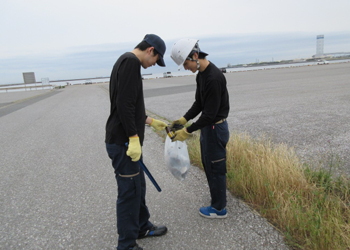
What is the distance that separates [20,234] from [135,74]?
87.1 inches

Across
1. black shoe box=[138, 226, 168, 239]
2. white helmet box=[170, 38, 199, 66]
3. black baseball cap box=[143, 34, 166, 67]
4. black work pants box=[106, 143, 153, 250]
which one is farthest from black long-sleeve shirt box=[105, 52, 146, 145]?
black shoe box=[138, 226, 168, 239]

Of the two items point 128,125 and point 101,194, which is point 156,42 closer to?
point 128,125

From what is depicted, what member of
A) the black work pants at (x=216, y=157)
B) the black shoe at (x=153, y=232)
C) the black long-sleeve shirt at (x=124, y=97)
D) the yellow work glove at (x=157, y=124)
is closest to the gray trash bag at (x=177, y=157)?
the yellow work glove at (x=157, y=124)

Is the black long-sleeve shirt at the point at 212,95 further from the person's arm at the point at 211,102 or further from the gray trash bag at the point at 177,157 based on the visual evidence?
the gray trash bag at the point at 177,157

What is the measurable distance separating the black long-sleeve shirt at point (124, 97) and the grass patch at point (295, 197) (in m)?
1.71

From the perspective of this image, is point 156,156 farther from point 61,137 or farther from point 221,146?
point 61,137

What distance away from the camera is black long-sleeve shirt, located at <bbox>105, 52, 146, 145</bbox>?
2.06 m

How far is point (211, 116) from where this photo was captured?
103 inches

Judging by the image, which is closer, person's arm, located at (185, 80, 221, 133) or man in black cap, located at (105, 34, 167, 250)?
man in black cap, located at (105, 34, 167, 250)

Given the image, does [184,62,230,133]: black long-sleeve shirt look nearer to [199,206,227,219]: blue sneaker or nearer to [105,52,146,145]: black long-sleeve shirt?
[105,52,146,145]: black long-sleeve shirt

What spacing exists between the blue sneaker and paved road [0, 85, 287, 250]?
0.07 metres

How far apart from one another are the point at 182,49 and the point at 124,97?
3.11 feet

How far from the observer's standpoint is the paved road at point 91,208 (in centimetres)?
257

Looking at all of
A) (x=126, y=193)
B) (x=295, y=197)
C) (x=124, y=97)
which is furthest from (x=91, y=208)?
(x=295, y=197)
